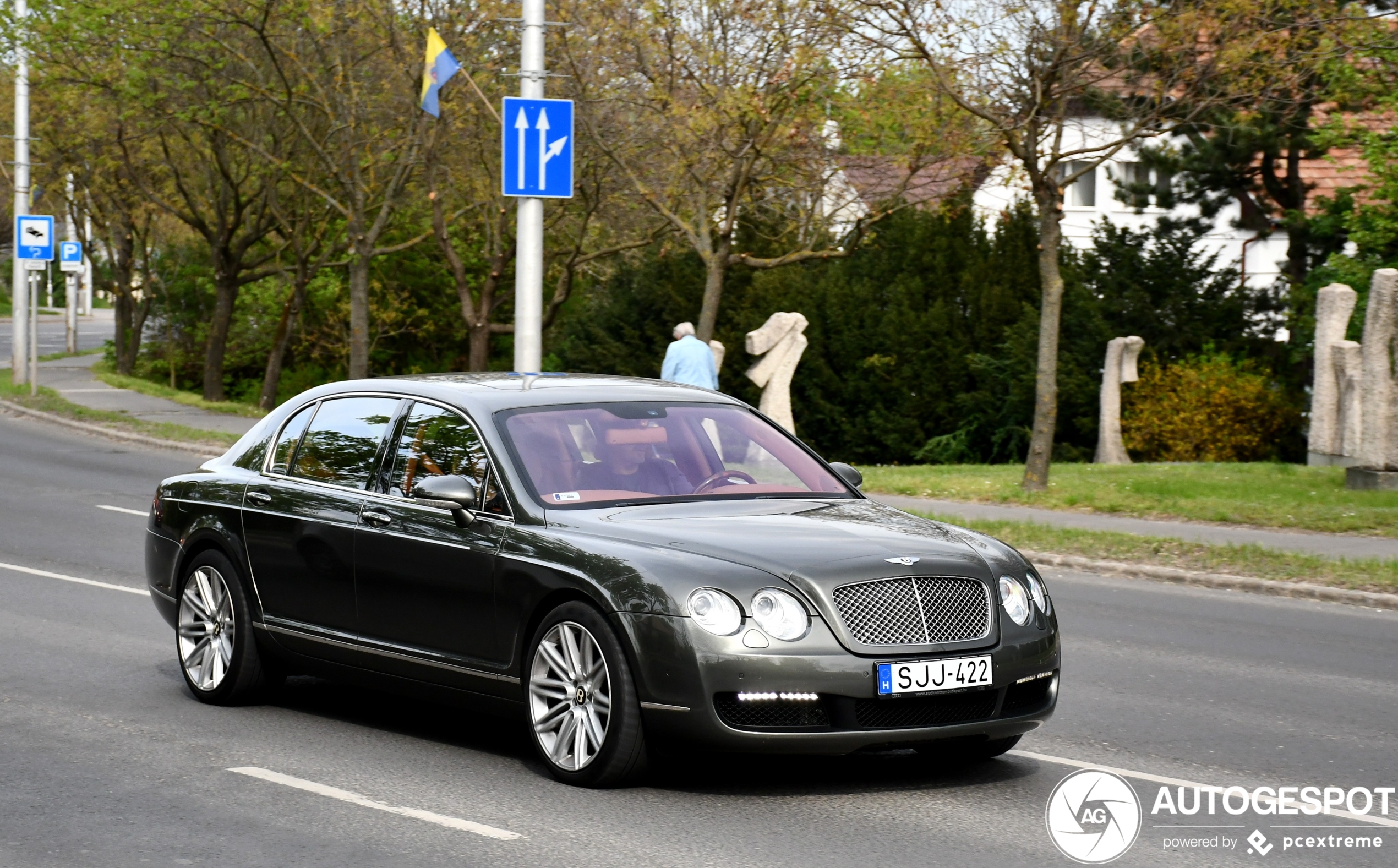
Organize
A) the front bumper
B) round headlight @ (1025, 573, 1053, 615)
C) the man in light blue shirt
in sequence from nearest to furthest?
1. the front bumper
2. round headlight @ (1025, 573, 1053, 615)
3. the man in light blue shirt

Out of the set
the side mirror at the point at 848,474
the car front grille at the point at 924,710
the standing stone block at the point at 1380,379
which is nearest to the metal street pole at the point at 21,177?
the standing stone block at the point at 1380,379

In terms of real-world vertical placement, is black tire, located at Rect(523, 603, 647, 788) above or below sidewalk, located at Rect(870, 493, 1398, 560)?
above

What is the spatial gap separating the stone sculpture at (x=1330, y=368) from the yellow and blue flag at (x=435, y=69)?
12.0 metres

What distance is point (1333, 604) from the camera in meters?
12.8

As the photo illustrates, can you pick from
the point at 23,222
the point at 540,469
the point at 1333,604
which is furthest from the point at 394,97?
the point at 540,469

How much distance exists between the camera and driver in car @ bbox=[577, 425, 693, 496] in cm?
733

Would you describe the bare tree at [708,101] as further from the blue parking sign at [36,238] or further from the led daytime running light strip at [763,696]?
the led daytime running light strip at [763,696]

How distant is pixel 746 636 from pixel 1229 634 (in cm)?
591

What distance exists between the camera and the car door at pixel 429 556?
23.4 ft

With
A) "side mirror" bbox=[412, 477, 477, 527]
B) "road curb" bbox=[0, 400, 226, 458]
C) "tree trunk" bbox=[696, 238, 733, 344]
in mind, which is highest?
"tree trunk" bbox=[696, 238, 733, 344]

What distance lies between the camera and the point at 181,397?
123 feet

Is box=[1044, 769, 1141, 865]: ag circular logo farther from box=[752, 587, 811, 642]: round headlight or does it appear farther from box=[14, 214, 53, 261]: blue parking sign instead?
box=[14, 214, 53, 261]: blue parking sign

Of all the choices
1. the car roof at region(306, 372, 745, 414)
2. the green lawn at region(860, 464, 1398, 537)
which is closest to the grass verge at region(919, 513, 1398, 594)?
the green lawn at region(860, 464, 1398, 537)

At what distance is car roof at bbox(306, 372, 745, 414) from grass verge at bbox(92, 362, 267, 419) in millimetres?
25770
